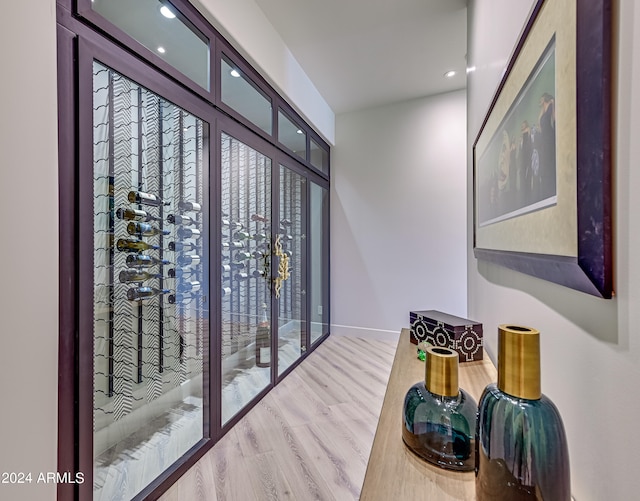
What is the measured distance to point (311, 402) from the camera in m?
2.39

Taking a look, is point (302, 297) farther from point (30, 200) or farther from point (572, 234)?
point (572, 234)

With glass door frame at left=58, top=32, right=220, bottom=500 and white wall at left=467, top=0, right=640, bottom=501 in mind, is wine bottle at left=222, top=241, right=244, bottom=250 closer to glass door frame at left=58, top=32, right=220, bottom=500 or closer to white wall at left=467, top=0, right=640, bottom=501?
glass door frame at left=58, top=32, right=220, bottom=500

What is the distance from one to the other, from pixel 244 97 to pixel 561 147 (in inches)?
86.2

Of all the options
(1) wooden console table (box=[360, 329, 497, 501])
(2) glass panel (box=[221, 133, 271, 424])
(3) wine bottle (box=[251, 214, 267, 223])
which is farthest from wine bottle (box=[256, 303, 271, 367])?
(1) wooden console table (box=[360, 329, 497, 501])

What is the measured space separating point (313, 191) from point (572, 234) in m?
3.30

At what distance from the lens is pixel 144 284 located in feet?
5.12

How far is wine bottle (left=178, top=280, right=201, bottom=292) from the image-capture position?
5.88 feet

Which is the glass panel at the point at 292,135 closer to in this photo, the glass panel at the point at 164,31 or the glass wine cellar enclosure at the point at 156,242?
the glass wine cellar enclosure at the point at 156,242

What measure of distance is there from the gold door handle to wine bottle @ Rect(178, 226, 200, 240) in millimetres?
910

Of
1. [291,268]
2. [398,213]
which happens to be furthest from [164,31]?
[398,213]

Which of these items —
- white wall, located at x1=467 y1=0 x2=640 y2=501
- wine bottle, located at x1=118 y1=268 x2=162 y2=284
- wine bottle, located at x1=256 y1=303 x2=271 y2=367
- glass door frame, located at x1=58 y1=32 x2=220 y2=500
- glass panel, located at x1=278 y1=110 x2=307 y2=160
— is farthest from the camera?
glass panel, located at x1=278 y1=110 x2=307 y2=160

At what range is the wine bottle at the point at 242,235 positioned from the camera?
2.29m

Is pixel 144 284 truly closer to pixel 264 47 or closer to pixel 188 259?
pixel 188 259

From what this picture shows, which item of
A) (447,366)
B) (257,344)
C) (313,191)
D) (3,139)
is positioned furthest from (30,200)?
Answer: (313,191)
